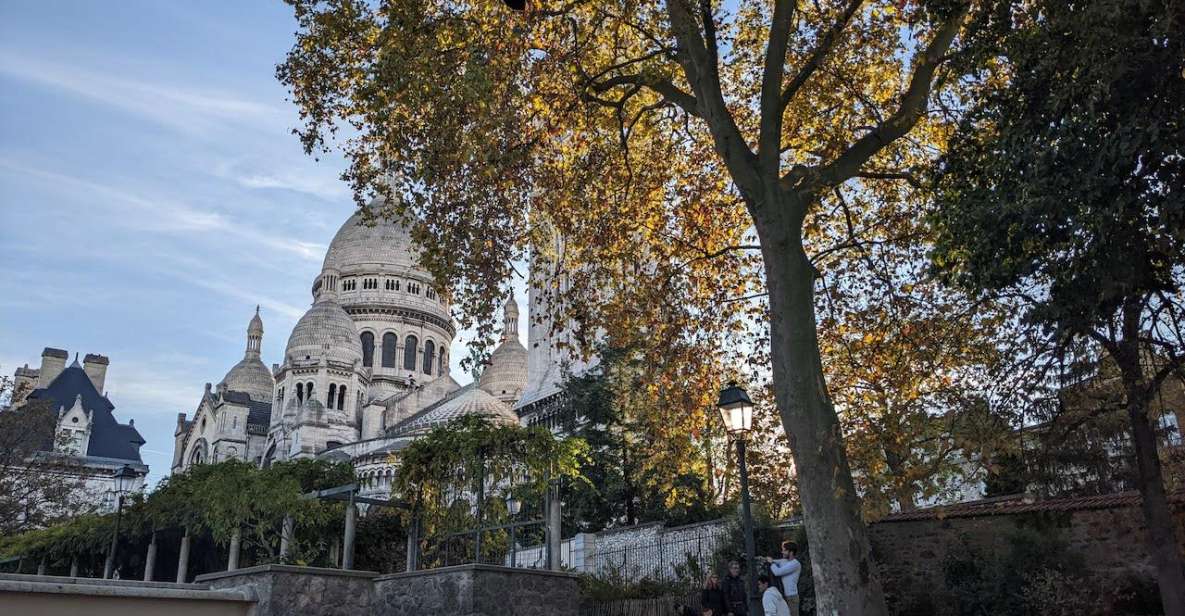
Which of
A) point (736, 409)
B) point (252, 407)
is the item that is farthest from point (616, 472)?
point (252, 407)

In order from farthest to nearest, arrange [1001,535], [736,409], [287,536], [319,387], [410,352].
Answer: [410,352], [319,387], [1001,535], [287,536], [736,409]

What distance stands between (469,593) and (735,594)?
3656 millimetres

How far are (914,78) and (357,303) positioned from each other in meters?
74.9

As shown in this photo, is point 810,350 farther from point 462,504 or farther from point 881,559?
point 881,559

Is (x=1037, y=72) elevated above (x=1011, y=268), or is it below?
above

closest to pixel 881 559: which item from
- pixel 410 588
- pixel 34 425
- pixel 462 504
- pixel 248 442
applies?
pixel 462 504

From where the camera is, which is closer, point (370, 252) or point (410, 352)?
point (410, 352)

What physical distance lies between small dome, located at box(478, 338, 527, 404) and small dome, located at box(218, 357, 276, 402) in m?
21.4

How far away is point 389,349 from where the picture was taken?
273 feet

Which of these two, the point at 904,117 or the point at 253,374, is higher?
the point at 253,374

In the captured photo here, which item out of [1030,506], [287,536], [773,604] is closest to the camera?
[773,604]

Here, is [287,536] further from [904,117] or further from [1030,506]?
[1030,506]

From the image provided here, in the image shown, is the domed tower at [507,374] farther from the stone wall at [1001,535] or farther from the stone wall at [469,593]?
the stone wall at [469,593]

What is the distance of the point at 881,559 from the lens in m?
19.0
